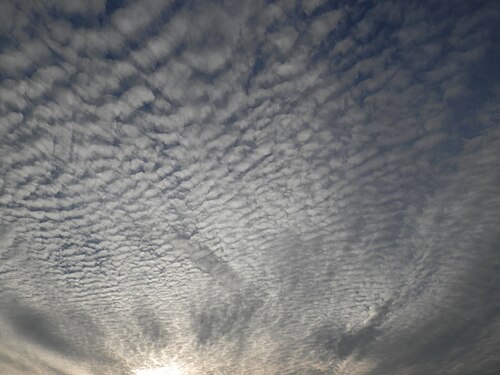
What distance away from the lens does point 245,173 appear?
5191mm

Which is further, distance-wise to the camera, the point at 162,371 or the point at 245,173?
the point at 162,371

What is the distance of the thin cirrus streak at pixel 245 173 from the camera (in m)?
3.67

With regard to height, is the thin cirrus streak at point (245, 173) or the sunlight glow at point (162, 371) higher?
the thin cirrus streak at point (245, 173)

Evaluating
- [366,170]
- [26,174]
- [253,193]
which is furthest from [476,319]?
[26,174]

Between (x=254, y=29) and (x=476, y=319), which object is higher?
(x=254, y=29)

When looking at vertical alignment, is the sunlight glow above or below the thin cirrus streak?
below

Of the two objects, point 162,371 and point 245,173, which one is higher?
point 245,173

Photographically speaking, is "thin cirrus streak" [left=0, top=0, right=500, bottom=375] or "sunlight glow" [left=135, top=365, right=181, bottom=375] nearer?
"thin cirrus streak" [left=0, top=0, right=500, bottom=375]

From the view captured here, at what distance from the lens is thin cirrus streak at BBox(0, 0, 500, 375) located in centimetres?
367

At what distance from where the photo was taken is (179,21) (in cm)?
351

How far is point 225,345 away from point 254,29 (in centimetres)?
879

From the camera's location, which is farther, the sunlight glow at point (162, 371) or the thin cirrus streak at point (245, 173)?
the sunlight glow at point (162, 371)

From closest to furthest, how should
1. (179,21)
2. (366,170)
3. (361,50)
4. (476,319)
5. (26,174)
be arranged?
(179,21) → (361,50) → (26,174) → (366,170) → (476,319)

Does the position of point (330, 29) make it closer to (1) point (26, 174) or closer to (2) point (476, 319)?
(1) point (26, 174)
